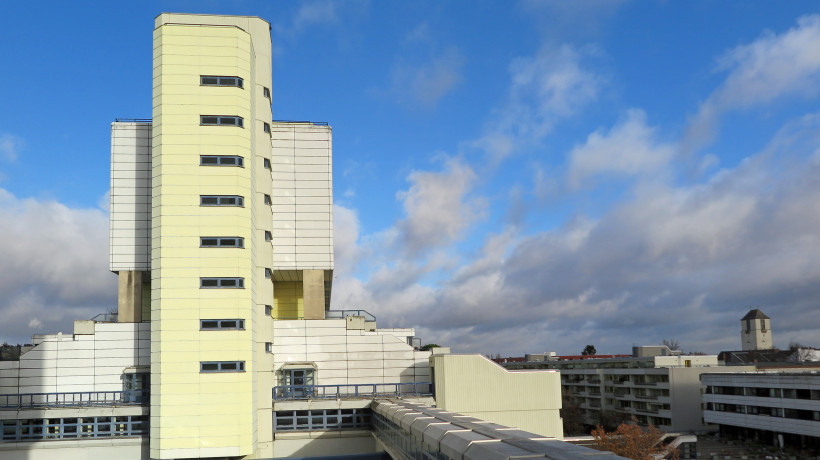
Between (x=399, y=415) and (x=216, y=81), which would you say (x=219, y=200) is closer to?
(x=216, y=81)

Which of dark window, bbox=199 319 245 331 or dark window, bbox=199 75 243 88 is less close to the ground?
dark window, bbox=199 75 243 88

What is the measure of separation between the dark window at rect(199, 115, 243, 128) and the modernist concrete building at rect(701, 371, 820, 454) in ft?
232

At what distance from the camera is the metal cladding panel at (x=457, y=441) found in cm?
2087

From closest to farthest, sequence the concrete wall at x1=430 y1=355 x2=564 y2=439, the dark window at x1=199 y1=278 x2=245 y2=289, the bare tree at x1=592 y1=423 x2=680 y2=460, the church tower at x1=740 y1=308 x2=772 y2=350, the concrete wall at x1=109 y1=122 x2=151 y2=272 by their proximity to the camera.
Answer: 1. the dark window at x1=199 y1=278 x2=245 y2=289
2. the concrete wall at x1=430 y1=355 x2=564 y2=439
3. the concrete wall at x1=109 y1=122 x2=151 y2=272
4. the bare tree at x1=592 y1=423 x2=680 y2=460
5. the church tower at x1=740 y1=308 x2=772 y2=350

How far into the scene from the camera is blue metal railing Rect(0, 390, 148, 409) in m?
50.3

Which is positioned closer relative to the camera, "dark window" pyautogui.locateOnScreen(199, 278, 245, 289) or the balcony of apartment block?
"dark window" pyautogui.locateOnScreen(199, 278, 245, 289)

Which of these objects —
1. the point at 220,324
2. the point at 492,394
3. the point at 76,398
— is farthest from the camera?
the point at 76,398

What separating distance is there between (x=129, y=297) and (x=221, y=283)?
1111 centimetres

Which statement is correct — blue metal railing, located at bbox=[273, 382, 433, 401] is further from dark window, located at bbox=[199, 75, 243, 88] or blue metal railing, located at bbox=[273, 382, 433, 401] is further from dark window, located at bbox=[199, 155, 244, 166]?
dark window, located at bbox=[199, 75, 243, 88]

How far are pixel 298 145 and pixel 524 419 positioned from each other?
2824 cm

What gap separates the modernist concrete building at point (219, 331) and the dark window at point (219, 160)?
0.34 ft

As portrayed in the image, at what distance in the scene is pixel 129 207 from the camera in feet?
176

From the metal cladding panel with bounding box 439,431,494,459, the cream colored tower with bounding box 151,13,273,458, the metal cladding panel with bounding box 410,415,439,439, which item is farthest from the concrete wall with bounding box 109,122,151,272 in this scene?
the metal cladding panel with bounding box 439,431,494,459

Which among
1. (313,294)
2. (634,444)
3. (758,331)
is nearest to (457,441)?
(313,294)
